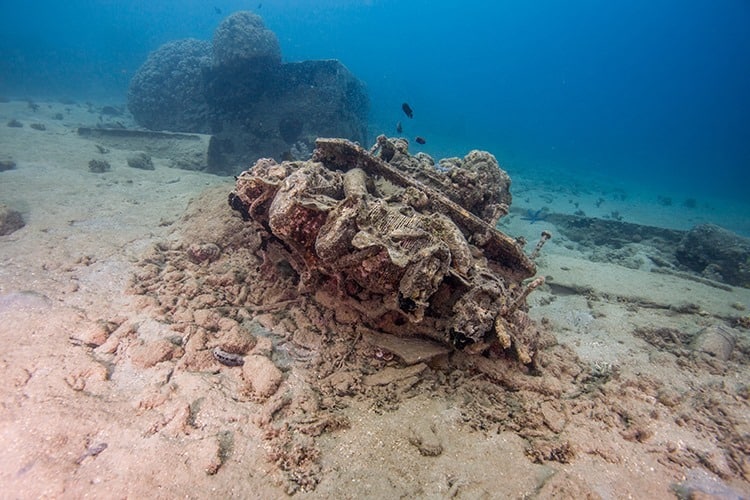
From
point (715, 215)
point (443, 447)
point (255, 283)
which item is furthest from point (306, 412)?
point (715, 215)

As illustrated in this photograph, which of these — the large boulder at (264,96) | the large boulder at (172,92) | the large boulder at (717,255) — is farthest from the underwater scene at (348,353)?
the large boulder at (172,92)

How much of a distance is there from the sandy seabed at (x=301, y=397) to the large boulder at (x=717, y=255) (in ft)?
16.6

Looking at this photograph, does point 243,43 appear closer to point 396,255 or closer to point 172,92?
point 172,92

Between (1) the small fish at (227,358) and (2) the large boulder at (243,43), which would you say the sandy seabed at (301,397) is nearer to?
(1) the small fish at (227,358)

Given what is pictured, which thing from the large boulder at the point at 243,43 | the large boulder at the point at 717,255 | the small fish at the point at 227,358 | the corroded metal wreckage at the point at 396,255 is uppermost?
the large boulder at the point at 243,43

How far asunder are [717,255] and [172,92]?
24.0 m

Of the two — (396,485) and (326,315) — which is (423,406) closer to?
(396,485)

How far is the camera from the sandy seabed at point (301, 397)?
2.66m

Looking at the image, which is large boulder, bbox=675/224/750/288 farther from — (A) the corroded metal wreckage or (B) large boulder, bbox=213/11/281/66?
(B) large boulder, bbox=213/11/281/66

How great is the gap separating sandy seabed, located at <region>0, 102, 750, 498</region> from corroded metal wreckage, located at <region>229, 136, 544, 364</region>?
43cm

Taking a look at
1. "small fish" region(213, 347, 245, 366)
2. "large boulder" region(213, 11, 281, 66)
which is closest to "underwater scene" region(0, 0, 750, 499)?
"small fish" region(213, 347, 245, 366)

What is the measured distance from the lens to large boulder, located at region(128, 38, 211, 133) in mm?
17500

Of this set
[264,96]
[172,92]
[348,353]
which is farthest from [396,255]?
[172,92]

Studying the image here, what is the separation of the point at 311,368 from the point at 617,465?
307 centimetres
